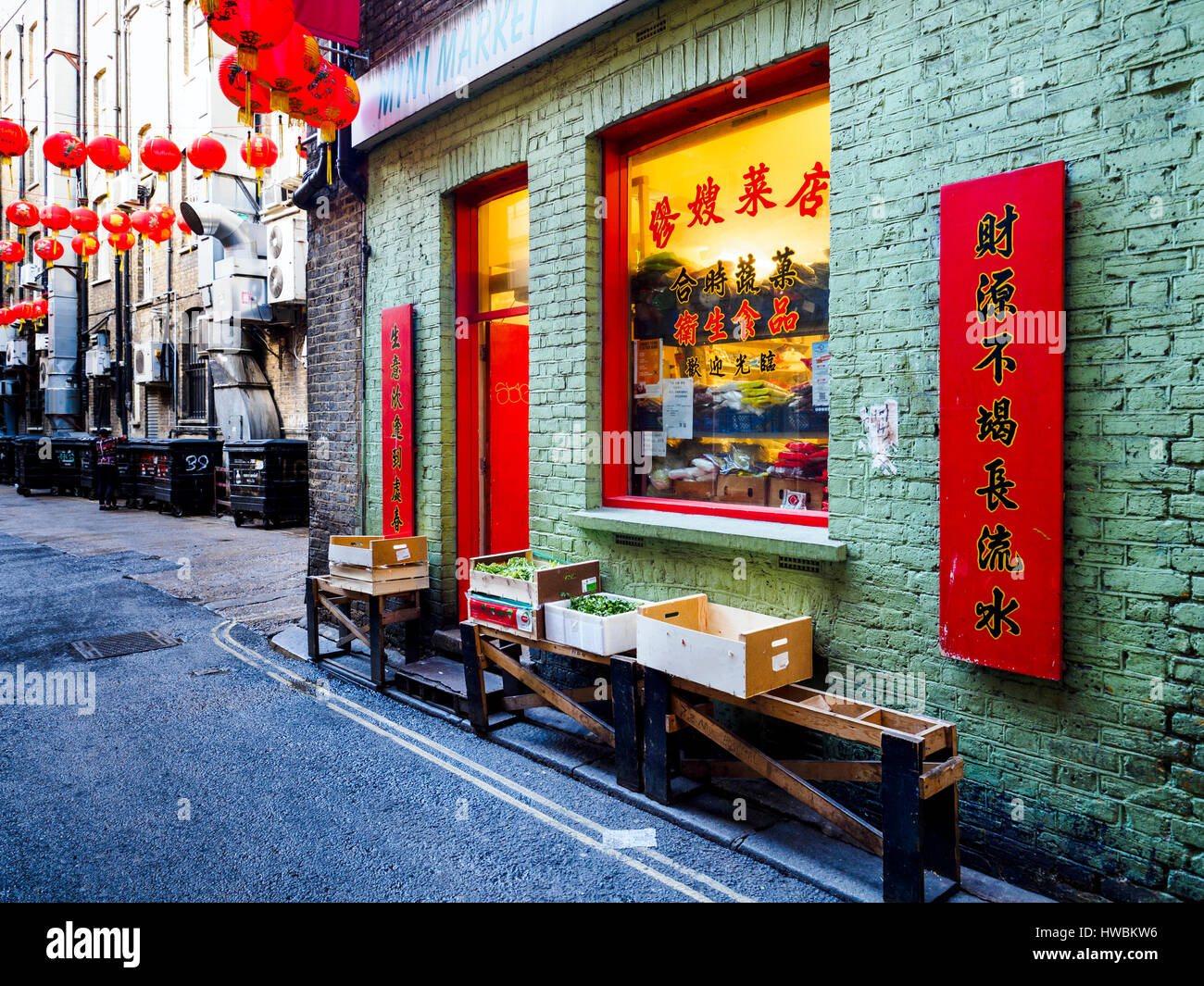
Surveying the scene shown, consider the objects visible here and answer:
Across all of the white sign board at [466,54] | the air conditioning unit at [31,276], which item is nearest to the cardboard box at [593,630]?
the white sign board at [466,54]

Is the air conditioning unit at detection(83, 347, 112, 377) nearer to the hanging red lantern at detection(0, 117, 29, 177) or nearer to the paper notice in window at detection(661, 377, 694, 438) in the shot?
the hanging red lantern at detection(0, 117, 29, 177)

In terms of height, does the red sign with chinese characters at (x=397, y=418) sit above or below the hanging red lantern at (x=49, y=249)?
below

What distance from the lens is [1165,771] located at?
3.09m

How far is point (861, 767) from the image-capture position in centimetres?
353

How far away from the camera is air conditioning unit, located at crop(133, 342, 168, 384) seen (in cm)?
2156

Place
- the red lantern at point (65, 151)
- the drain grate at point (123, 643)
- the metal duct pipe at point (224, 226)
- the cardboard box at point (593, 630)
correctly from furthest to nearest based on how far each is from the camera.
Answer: the metal duct pipe at point (224, 226) → the red lantern at point (65, 151) → the drain grate at point (123, 643) → the cardboard box at point (593, 630)

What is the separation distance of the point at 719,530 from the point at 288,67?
4.38 metres

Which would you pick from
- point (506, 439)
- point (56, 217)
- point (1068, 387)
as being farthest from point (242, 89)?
point (56, 217)

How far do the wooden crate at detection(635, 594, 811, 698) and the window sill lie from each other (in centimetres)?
36

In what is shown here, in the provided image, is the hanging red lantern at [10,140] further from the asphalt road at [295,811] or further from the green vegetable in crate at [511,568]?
the green vegetable in crate at [511,568]

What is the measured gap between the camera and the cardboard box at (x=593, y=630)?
454cm

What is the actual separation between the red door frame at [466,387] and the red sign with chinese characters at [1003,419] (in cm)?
421

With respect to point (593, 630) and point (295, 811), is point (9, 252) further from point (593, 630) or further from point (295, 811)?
point (593, 630)
